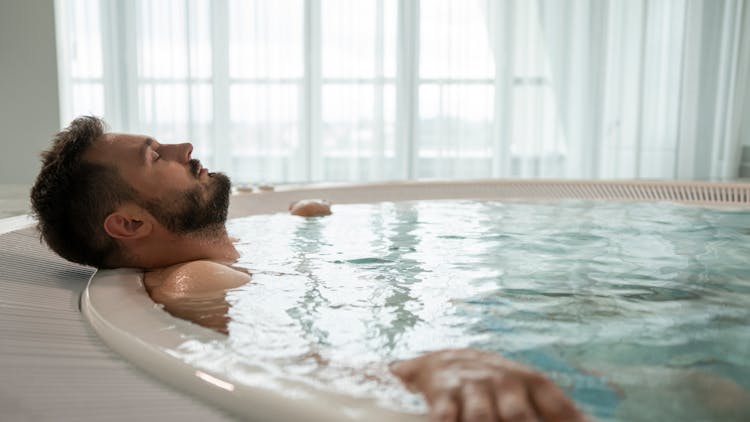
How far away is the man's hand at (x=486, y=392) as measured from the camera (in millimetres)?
575

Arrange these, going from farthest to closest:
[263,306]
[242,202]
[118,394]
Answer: [242,202], [263,306], [118,394]

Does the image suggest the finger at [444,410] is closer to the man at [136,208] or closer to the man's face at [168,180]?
the man at [136,208]

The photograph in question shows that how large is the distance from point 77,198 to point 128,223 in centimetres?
10

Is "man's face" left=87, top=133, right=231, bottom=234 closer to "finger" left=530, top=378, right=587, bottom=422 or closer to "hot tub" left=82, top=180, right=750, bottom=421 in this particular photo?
"hot tub" left=82, top=180, right=750, bottom=421

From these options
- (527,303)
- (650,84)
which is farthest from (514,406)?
(650,84)

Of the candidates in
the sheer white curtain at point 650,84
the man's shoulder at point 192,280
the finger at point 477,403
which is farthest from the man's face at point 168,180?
the sheer white curtain at point 650,84

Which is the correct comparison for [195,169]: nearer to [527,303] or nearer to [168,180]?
[168,180]

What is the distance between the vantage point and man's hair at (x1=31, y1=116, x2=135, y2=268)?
127 centimetres

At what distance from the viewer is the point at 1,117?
14.2 ft

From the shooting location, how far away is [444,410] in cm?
58

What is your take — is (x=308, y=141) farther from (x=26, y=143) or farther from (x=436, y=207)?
(x=436, y=207)

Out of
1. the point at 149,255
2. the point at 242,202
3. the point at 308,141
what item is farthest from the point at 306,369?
the point at 308,141

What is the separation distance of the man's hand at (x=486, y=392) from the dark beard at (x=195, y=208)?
778mm

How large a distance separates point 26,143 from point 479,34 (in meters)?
3.00
